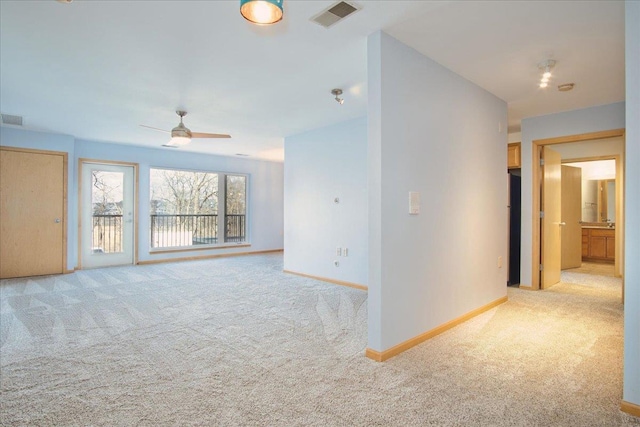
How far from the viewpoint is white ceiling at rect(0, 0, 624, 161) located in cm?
232

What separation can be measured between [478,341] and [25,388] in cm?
329

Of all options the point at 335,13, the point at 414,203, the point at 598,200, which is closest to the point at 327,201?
the point at 414,203

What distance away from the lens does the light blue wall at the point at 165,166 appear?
5941 mm

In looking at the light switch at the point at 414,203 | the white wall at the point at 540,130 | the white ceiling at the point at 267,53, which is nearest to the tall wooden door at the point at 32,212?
the white ceiling at the point at 267,53

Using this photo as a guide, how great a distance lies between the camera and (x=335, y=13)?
7.59ft

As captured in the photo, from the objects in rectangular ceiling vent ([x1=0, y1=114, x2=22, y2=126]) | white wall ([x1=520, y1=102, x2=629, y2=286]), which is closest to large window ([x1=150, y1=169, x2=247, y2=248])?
rectangular ceiling vent ([x1=0, y1=114, x2=22, y2=126])

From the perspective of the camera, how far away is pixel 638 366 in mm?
1872

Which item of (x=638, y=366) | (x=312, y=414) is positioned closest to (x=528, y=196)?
(x=638, y=366)

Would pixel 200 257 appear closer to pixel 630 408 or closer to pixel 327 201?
pixel 327 201

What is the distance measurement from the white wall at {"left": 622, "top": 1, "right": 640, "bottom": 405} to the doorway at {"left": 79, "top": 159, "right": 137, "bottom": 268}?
747cm

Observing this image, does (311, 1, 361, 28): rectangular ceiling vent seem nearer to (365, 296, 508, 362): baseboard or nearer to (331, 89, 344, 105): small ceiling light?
(331, 89, 344, 105): small ceiling light

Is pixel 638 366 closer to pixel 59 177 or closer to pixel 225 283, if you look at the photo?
pixel 225 283

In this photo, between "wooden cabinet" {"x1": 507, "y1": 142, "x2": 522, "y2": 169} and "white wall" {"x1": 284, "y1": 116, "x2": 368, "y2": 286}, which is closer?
"white wall" {"x1": 284, "y1": 116, "x2": 368, "y2": 286}

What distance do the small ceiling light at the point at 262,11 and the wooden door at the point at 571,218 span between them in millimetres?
6893
